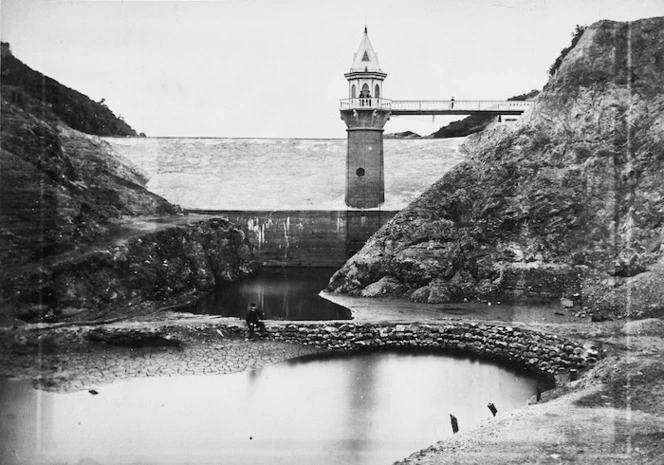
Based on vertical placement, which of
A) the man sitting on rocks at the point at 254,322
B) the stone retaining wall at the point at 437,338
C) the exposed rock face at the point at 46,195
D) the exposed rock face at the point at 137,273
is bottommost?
the stone retaining wall at the point at 437,338

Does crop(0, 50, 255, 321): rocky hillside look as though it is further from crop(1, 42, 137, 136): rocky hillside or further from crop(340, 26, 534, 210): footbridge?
crop(340, 26, 534, 210): footbridge

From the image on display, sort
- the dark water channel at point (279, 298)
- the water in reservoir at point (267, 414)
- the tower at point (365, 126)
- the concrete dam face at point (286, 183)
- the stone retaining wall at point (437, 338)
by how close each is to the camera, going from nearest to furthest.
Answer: the water in reservoir at point (267, 414), the stone retaining wall at point (437, 338), the dark water channel at point (279, 298), the tower at point (365, 126), the concrete dam face at point (286, 183)

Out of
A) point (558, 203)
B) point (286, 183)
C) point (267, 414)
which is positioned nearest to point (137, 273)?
point (267, 414)

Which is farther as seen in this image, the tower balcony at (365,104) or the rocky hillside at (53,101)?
the tower balcony at (365,104)

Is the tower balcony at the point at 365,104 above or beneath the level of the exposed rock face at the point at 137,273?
above

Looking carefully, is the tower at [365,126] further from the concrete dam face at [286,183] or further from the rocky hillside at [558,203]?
the rocky hillside at [558,203]

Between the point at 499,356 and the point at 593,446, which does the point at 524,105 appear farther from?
the point at 593,446

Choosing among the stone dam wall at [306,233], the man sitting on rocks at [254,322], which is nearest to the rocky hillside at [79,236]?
the stone dam wall at [306,233]

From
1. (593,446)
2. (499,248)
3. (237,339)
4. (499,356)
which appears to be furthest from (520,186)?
(593,446)

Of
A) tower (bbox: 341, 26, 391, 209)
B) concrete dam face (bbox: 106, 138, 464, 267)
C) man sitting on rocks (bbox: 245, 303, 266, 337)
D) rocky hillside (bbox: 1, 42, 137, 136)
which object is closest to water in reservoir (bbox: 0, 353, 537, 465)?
man sitting on rocks (bbox: 245, 303, 266, 337)
